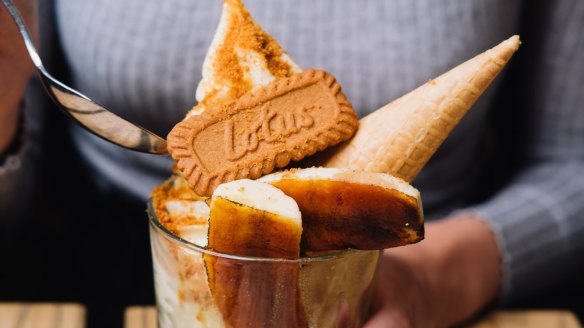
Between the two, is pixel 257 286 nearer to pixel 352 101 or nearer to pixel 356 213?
pixel 356 213

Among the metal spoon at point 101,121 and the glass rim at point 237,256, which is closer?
the glass rim at point 237,256

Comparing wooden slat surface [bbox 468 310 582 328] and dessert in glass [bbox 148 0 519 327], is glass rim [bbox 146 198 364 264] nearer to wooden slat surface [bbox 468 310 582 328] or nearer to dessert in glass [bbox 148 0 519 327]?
dessert in glass [bbox 148 0 519 327]

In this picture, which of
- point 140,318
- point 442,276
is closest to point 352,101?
point 442,276

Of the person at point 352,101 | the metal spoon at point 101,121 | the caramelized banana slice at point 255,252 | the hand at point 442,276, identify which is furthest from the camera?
the person at point 352,101

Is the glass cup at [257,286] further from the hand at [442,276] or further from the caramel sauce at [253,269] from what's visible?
the hand at [442,276]

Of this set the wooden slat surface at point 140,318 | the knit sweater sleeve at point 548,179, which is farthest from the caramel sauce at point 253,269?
the knit sweater sleeve at point 548,179

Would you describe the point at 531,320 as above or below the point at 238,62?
below
